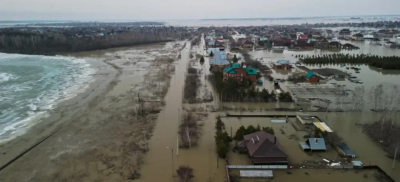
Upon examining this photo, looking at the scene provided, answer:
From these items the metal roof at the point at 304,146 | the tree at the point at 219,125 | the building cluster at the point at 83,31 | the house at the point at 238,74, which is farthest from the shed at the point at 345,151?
the building cluster at the point at 83,31

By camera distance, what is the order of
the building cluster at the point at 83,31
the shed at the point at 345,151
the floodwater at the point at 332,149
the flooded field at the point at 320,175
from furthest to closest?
the building cluster at the point at 83,31
the shed at the point at 345,151
the floodwater at the point at 332,149
the flooded field at the point at 320,175

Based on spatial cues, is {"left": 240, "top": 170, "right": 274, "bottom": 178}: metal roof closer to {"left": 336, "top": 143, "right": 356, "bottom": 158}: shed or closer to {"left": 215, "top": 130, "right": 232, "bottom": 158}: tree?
{"left": 215, "top": 130, "right": 232, "bottom": 158}: tree

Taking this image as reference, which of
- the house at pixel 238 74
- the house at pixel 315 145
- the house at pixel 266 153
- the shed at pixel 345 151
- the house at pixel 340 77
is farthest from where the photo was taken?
the house at pixel 340 77

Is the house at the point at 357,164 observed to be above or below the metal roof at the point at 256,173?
above

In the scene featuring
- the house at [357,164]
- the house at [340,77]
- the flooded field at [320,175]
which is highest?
the house at [340,77]

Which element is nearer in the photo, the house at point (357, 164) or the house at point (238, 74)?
the house at point (357, 164)

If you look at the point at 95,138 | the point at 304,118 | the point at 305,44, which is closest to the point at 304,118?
the point at 304,118

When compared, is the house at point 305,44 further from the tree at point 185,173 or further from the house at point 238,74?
the tree at point 185,173
